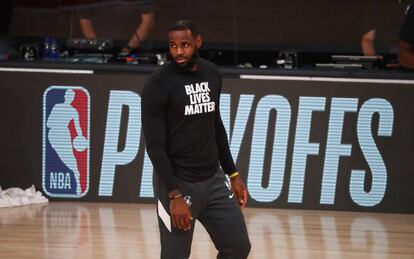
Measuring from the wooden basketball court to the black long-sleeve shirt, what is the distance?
95.1 inches

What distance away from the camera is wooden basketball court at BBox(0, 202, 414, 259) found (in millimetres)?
7660

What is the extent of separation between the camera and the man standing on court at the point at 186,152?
5094 mm

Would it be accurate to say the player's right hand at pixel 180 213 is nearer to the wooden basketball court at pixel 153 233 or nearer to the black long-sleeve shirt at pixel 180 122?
the black long-sleeve shirt at pixel 180 122

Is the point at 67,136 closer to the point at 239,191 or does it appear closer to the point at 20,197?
the point at 20,197

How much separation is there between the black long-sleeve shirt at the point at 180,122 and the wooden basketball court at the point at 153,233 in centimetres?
241

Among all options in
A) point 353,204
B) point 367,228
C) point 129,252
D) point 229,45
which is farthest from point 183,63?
point 229,45

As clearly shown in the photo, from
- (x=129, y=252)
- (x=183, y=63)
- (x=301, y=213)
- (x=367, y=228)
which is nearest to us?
(x=183, y=63)

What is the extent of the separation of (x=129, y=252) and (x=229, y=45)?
3.63 metres

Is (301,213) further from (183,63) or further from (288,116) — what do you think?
(183,63)

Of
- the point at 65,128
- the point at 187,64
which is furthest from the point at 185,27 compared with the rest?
the point at 65,128

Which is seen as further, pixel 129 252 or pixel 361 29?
pixel 361 29

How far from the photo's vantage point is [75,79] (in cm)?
960

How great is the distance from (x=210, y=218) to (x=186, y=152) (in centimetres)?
42

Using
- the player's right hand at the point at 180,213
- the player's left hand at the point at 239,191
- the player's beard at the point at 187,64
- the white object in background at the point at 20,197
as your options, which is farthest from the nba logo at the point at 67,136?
the player's right hand at the point at 180,213
